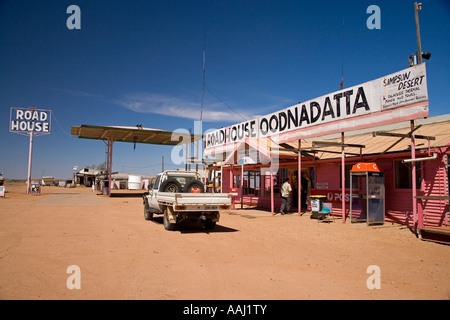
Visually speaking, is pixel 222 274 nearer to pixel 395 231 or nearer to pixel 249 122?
pixel 395 231

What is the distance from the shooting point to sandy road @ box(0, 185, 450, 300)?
4.92 m

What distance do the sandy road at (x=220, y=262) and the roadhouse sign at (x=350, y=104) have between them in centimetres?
421

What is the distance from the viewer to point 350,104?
12.3 m

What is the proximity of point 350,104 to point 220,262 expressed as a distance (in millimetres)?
8510

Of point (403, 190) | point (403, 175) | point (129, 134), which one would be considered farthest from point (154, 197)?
point (129, 134)

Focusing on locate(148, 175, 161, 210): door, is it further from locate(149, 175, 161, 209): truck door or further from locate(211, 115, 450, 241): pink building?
locate(211, 115, 450, 241): pink building

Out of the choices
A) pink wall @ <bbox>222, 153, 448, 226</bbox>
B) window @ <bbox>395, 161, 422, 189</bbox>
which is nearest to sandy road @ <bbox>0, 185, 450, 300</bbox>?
pink wall @ <bbox>222, 153, 448, 226</bbox>

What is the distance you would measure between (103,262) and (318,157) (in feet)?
40.0

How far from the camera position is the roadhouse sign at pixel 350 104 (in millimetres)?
10070

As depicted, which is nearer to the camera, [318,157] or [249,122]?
[318,157]

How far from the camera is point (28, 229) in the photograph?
10625mm
